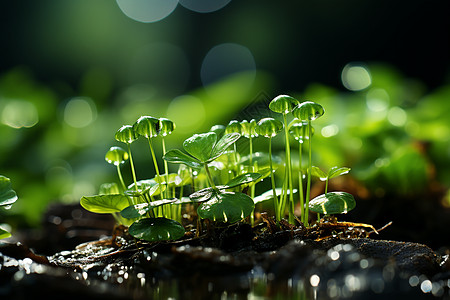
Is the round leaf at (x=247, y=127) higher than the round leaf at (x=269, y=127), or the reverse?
the round leaf at (x=247, y=127)

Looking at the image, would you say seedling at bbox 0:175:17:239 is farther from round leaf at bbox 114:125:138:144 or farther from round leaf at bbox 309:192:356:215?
round leaf at bbox 309:192:356:215

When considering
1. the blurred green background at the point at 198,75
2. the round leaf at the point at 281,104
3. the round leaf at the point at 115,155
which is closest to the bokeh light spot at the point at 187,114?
the blurred green background at the point at 198,75

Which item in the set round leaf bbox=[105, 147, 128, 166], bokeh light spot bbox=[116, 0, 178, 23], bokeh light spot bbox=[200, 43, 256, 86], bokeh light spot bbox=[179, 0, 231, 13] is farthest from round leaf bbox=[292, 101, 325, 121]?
bokeh light spot bbox=[116, 0, 178, 23]

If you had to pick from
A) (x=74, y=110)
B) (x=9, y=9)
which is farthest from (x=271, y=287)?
(x=9, y=9)

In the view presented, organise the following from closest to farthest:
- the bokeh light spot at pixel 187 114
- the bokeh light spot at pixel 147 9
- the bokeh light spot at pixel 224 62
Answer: the bokeh light spot at pixel 187 114, the bokeh light spot at pixel 147 9, the bokeh light spot at pixel 224 62

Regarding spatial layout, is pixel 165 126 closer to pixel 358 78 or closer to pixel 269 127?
pixel 269 127

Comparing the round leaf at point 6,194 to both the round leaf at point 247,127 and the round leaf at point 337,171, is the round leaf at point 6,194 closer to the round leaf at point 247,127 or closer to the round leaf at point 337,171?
the round leaf at point 247,127
